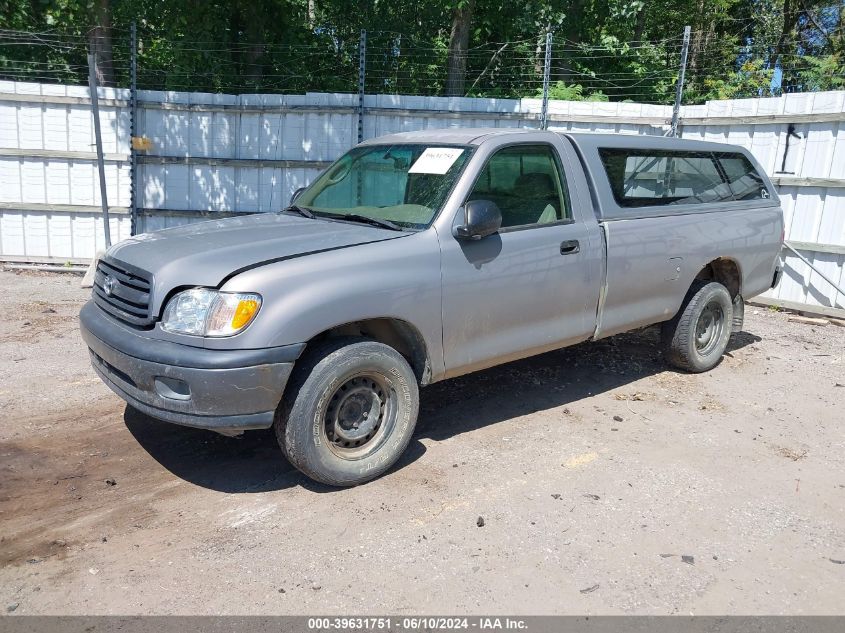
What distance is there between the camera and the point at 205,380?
3.62m

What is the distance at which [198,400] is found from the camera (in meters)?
3.67

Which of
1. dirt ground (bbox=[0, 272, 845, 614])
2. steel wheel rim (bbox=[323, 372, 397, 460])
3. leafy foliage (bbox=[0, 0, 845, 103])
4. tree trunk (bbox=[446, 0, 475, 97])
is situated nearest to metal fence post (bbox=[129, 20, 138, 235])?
leafy foliage (bbox=[0, 0, 845, 103])

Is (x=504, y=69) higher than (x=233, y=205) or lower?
higher

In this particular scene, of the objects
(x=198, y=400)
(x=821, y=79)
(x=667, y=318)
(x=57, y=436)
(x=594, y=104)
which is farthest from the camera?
(x=821, y=79)

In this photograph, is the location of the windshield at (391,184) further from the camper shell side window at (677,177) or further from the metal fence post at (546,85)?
the metal fence post at (546,85)

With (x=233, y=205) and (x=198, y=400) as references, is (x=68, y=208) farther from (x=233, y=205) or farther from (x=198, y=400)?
(x=198, y=400)

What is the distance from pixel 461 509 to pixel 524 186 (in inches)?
85.8

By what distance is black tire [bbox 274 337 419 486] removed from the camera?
3.87 meters

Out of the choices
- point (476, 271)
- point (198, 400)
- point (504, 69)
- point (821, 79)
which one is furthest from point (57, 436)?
point (821, 79)

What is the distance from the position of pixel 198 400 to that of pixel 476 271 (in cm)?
178

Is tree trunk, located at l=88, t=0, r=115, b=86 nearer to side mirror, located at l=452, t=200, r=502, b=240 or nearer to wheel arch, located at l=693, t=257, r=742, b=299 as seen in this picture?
side mirror, located at l=452, t=200, r=502, b=240

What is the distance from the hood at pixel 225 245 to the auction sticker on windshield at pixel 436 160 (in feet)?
1.88

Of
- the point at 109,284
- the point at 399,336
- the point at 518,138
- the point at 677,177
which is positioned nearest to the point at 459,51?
the point at 677,177

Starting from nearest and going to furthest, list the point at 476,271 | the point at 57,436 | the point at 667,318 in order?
1. the point at 476,271
2. the point at 57,436
3. the point at 667,318
